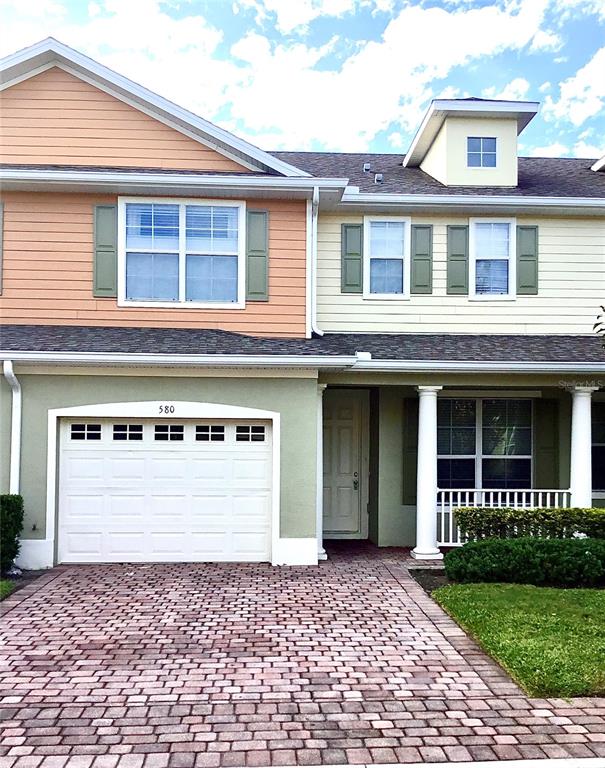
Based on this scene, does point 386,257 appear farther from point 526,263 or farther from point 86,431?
point 86,431

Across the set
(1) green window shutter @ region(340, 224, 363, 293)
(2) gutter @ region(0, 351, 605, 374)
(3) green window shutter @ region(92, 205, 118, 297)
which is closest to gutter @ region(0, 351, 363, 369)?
(2) gutter @ region(0, 351, 605, 374)

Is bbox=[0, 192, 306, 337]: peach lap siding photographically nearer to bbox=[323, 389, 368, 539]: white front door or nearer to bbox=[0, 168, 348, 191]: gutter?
bbox=[0, 168, 348, 191]: gutter

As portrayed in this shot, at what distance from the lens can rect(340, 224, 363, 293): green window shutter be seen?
10.8 metres

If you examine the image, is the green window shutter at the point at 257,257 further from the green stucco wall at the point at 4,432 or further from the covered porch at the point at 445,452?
the green stucco wall at the point at 4,432

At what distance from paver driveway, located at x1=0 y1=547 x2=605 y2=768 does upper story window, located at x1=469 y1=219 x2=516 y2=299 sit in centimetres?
584

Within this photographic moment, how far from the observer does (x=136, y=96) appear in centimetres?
974

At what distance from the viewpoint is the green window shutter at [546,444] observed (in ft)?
36.0

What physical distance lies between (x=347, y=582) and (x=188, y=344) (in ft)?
13.3

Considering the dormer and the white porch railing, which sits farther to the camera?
the dormer

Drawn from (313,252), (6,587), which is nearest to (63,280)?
(313,252)

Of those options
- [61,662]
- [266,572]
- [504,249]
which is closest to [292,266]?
[504,249]

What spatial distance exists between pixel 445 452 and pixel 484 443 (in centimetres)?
75

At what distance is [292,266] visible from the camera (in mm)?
9844

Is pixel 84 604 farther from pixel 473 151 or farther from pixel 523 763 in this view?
pixel 473 151
